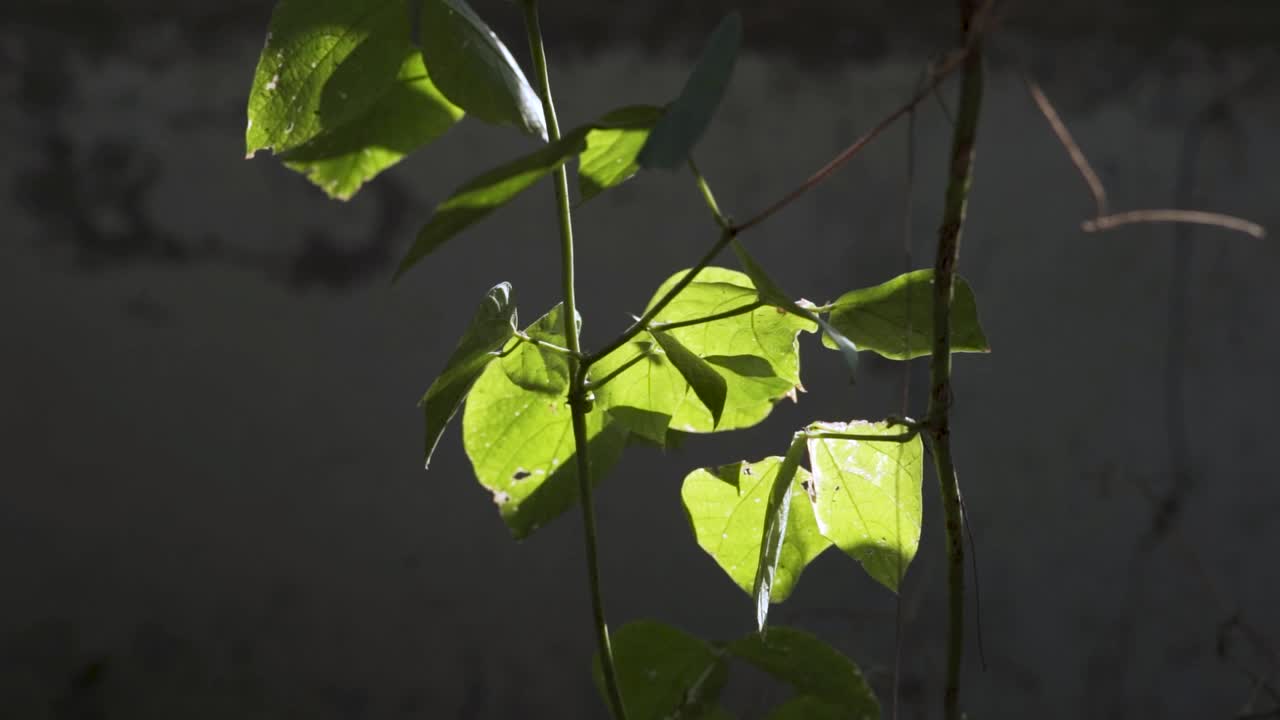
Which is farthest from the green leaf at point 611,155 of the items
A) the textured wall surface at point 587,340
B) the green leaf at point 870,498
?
the textured wall surface at point 587,340

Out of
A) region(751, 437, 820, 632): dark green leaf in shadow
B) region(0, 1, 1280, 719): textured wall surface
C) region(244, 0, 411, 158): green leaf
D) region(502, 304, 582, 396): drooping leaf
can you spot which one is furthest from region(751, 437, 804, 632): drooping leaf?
region(0, 1, 1280, 719): textured wall surface

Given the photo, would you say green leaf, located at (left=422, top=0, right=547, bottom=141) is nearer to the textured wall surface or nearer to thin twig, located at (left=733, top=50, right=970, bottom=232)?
thin twig, located at (left=733, top=50, right=970, bottom=232)

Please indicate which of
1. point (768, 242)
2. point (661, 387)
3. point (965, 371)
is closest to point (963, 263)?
point (965, 371)

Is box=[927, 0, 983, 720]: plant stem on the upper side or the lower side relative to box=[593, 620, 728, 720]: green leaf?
upper

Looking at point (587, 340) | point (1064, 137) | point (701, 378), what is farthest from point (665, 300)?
point (587, 340)

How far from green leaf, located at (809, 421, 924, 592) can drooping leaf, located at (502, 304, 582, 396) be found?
106 millimetres

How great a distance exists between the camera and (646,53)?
282cm

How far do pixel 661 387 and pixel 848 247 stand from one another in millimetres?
2449

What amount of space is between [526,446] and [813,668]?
0.16m

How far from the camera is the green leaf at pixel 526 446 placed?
21.6 inches

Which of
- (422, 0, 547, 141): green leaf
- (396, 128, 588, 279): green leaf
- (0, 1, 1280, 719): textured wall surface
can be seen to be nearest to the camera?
(396, 128, 588, 279): green leaf

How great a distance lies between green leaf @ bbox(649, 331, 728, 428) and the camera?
43 centimetres

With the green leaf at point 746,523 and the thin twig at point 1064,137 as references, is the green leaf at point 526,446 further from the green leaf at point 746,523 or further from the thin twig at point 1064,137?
the thin twig at point 1064,137

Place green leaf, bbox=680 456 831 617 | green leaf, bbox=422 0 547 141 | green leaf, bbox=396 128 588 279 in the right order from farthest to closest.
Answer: green leaf, bbox=680 456 831 617, green leaf, bbox=422 0 547 141, green leaf, bbox=396 128 588 279
